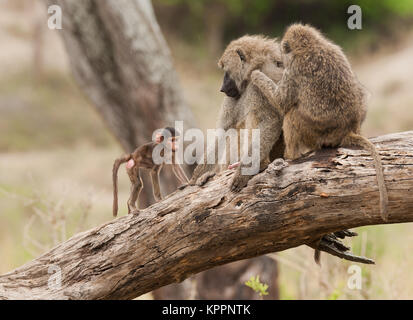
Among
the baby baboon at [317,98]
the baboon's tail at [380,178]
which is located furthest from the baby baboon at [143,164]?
the baboon's tail at [380,178]

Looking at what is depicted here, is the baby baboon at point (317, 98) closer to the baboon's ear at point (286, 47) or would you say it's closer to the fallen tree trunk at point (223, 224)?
the baboon's ear at point (286, 47)

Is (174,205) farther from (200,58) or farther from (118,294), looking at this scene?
(200,58)

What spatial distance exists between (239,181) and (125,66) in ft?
9.25

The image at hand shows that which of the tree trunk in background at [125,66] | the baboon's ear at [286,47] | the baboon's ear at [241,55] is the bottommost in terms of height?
the baboon's ear at [286,47]

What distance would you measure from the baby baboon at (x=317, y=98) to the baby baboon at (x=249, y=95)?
0.64ft

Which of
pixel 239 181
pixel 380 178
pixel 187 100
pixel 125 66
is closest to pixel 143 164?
pixel 239 181

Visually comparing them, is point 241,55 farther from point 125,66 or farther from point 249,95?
point 125,66

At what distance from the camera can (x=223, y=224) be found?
131 inches

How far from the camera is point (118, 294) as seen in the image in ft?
11.8

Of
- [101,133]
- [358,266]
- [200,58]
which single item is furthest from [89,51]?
[200,58]

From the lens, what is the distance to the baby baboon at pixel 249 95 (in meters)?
3.82

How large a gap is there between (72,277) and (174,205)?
0.83 metres

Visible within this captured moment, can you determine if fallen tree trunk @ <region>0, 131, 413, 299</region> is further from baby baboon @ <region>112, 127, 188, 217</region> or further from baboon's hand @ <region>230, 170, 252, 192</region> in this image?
baby baboon @ <region>112, 127, 188, 217</region>

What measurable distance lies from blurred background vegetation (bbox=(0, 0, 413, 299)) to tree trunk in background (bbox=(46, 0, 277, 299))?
0.93 metres
